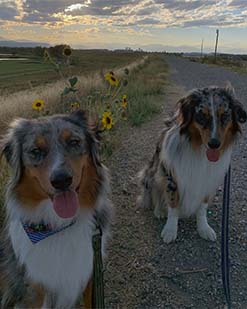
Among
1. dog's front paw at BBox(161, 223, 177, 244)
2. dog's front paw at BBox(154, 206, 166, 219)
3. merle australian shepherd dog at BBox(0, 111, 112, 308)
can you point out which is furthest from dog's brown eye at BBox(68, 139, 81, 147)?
dog's front paw at BBox(154, 206, 166, 219)

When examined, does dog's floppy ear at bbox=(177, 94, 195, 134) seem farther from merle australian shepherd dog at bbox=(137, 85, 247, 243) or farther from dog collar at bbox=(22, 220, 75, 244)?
dog collar at bbox=(22, 220, 75, 244)

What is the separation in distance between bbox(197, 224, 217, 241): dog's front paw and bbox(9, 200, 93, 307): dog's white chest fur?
1846 mm

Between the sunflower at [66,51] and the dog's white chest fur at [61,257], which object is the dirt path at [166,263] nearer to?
the dog's white chest fur at [61,257]

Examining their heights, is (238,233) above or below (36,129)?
below

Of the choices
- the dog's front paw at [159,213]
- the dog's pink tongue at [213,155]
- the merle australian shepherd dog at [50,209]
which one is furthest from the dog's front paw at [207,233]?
the merle australian shepherd dog at [50,209]

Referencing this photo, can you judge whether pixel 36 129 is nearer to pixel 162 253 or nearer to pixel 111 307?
pixel 111 307

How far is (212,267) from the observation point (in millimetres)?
3957

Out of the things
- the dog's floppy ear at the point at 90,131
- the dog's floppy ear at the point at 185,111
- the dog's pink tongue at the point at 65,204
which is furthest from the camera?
the dog's floppy ear at the point at 185,111

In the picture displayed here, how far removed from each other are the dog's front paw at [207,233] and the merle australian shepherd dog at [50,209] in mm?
1799

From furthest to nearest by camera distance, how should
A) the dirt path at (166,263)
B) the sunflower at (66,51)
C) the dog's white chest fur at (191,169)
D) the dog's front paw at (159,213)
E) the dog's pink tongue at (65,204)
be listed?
1. the sunflower at (66,51)
2. the dog's front paw at (159,213)
3. the dog's white chest fur at (191,169)
4. the dirt path at (166,263)
5. the dog's pink tongue at (65,204)

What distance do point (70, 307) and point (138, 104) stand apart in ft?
30.1

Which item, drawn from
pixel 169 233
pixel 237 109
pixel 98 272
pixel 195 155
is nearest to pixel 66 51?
pixel 195 155

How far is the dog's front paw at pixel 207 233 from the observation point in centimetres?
440

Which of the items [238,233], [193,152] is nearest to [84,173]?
[193,152]
